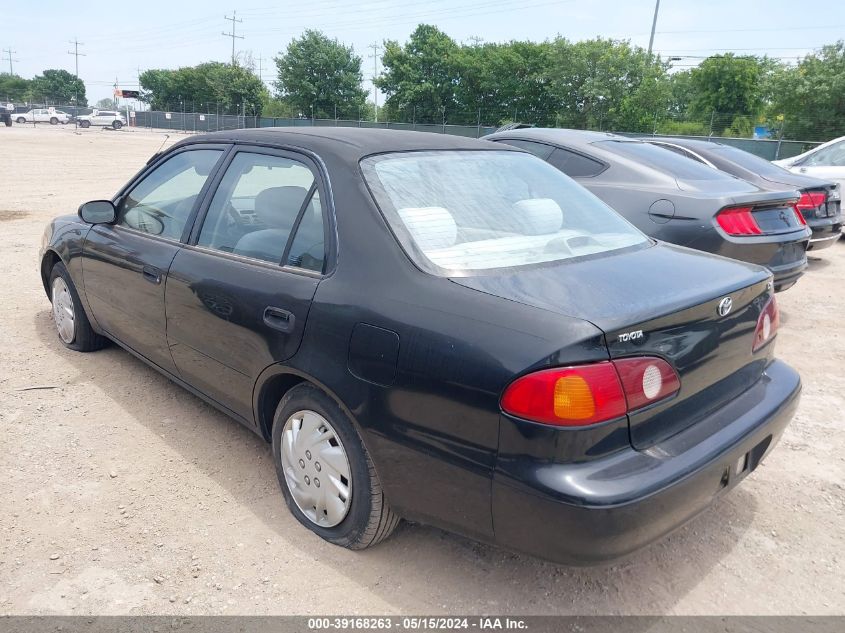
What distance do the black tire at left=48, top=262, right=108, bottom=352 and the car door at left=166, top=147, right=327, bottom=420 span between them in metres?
1.46

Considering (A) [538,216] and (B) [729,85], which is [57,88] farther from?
(A) [538,216]

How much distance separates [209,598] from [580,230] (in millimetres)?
2089

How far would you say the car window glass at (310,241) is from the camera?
2.61 meters

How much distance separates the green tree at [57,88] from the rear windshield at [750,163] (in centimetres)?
11663

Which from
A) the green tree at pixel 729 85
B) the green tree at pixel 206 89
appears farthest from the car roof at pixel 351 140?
the green tree at pixel 206 89

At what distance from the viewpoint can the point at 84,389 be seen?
410 centimetres

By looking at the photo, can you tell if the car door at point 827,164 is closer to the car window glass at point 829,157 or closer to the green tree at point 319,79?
the car window glass at point 829,157

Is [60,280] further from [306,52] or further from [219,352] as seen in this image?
[306,52]

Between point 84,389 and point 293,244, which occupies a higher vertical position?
point 293,244

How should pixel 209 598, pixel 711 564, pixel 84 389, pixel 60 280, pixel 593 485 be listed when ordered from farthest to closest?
pixel 60 280, pixel 84 389, pixel 711 564, pixel 209 598, pixel 593 485

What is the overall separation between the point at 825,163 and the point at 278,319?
1065 centimetres

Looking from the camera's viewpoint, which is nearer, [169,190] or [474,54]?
[169,190]

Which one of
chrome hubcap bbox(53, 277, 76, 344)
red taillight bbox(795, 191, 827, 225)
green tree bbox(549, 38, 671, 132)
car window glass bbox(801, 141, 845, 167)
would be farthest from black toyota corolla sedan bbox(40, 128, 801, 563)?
green tree bbox(549, 38, 671, 132)

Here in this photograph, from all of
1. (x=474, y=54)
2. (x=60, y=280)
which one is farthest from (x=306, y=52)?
(x=60, y=280)
